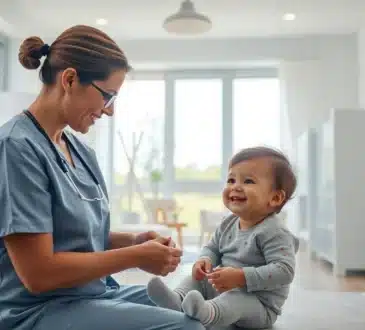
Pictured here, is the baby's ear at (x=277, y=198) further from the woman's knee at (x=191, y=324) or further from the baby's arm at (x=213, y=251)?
the woman's knee at (x=191, y=324)

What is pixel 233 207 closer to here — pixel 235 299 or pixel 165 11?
pixel 235 299

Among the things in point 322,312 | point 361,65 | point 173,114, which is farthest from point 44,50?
point 173,114

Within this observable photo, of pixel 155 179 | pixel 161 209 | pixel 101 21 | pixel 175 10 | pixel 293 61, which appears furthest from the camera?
pixel 155 179

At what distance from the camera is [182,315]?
1.02m

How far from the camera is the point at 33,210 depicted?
94 cm

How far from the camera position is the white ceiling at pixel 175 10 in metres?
4.85

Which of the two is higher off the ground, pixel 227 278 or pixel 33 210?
pixel 33 210

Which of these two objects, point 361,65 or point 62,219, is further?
point 361,65

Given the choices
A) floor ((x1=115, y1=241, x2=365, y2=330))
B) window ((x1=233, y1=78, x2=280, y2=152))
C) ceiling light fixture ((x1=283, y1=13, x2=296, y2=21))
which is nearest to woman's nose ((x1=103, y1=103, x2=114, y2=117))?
floor ((x1=115, y1=241, x2=365, y2=330))

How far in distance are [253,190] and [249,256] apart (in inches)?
6.6

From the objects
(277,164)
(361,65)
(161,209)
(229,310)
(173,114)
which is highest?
(361,65)

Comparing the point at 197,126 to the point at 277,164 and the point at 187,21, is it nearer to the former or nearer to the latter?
the point at 187,21

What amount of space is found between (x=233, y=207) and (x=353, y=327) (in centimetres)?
44

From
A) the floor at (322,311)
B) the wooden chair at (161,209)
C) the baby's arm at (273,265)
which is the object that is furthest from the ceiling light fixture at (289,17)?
the baby's arm at (273,265)
